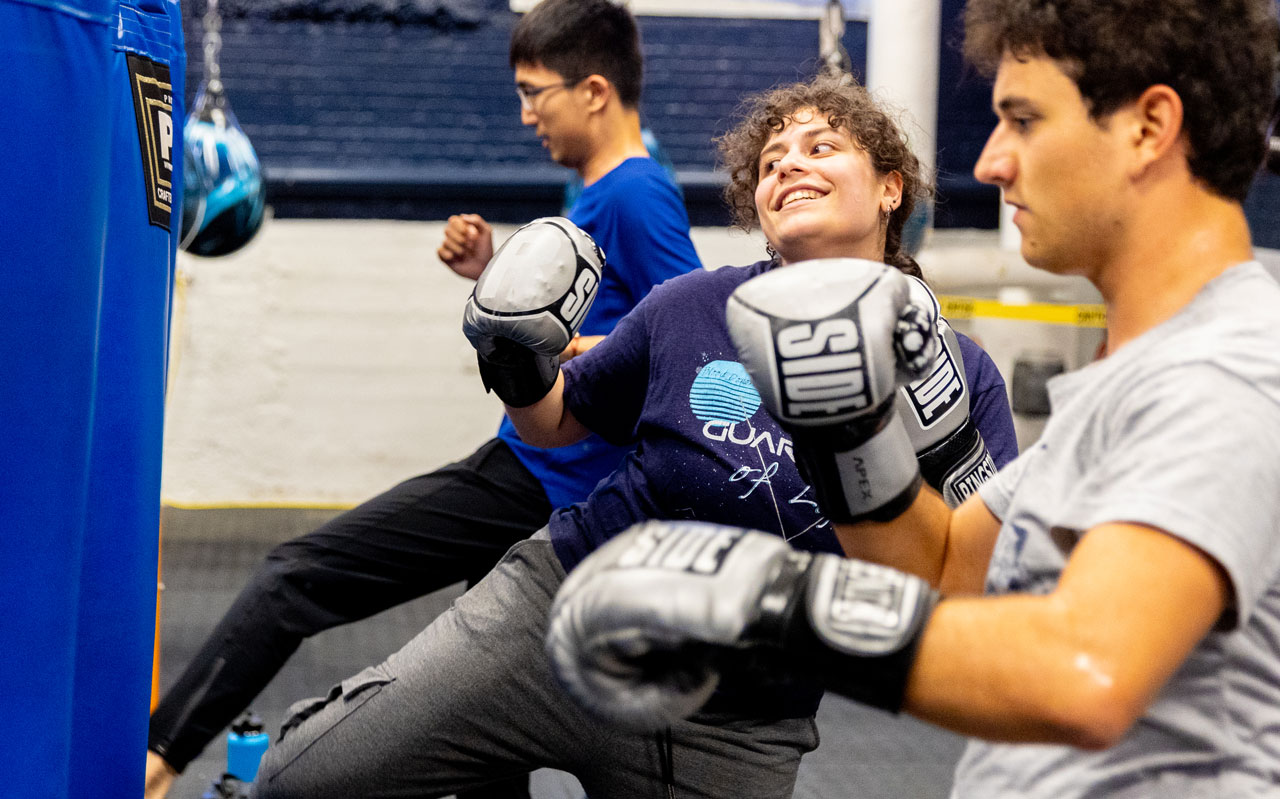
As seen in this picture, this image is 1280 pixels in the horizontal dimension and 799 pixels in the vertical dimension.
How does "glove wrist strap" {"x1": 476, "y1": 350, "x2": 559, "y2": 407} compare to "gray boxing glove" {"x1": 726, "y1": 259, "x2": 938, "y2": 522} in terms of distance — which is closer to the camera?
"gray boxing glove" {"x1": 726, "y1": 259, "x2": 938, "y2": 522}

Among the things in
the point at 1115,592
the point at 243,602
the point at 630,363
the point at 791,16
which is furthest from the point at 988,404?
the point at 791,16

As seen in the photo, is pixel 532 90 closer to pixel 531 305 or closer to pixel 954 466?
pixel 531 305

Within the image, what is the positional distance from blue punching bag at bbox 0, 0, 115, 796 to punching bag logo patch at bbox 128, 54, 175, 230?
99 mm

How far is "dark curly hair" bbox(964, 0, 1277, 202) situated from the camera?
3.10 ft

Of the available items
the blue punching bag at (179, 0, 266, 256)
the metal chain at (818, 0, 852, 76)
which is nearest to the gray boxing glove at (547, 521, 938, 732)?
the blue punching bag at (179, 0, 266, 256)

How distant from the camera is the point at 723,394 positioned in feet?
5.47

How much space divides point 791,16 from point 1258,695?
5154mm

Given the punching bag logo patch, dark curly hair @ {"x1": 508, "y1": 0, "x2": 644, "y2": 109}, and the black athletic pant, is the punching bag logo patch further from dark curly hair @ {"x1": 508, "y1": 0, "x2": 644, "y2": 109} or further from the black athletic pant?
dark curly hair @ {"x1": 508, "y1": 0, "x2": 644, "y2": 109}

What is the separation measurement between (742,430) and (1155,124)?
2.54ft

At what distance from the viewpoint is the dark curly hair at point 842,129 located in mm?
1818

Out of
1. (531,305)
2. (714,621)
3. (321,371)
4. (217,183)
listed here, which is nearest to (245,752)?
(531,305)

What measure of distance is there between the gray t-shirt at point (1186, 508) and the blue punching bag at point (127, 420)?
875 millimetres

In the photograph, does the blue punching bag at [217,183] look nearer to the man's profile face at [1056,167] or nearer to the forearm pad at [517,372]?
the forearm pad at [517,372]

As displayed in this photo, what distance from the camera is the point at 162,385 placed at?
1.44 metres
